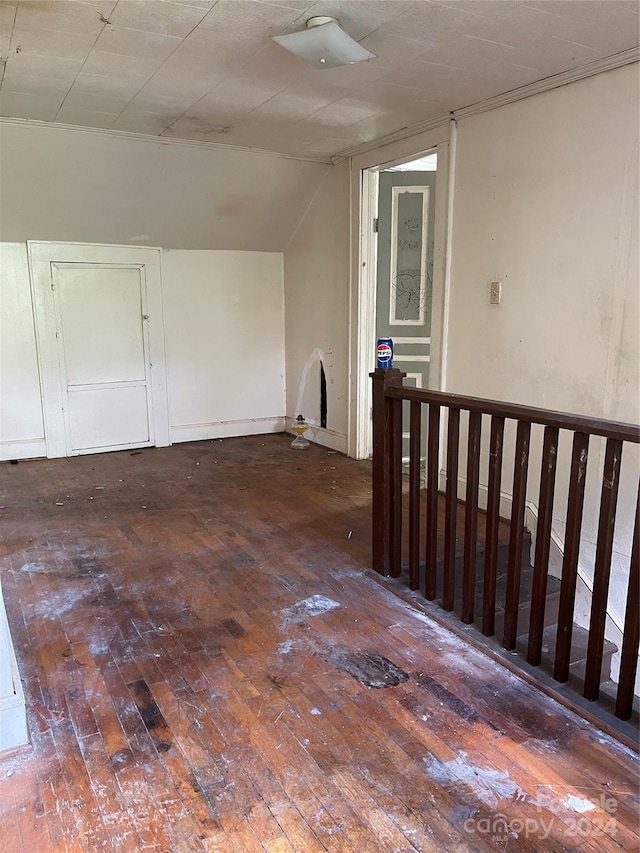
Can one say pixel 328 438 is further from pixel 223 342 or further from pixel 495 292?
pixel 495 292

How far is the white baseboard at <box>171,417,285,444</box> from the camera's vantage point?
230 inches

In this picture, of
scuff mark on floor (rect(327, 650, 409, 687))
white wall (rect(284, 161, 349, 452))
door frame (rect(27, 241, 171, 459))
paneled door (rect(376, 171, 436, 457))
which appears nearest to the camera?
scuff mark on floor (rect(327, 650, 409, 687))

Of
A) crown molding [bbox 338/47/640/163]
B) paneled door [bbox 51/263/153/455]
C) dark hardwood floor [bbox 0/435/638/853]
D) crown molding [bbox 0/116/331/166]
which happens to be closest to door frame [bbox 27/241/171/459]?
paneled door [bbox 51/263/153/455]

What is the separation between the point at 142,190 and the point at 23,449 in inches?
94.5

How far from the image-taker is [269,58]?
2.85m

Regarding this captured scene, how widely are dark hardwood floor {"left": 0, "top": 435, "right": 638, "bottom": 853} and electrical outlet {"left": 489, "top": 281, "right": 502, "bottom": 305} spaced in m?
1.65

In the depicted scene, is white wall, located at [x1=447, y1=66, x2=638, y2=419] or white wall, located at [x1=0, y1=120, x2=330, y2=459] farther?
white wall, located at [x1=0, y1=120, x2=330, y2=459]

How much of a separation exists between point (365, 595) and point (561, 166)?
2424 mm

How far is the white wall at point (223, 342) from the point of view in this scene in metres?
5.63

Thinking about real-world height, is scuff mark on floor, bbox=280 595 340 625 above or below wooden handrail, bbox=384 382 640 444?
below

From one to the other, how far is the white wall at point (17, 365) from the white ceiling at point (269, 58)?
142 centimetres

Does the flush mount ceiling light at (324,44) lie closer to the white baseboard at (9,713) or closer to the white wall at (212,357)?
the white baseboard at (9,713)

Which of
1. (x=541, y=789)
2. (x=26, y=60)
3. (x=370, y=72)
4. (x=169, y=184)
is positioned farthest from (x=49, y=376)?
(x=541, y=789)

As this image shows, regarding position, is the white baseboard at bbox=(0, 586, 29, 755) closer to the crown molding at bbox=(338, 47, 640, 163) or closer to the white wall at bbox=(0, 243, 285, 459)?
the crown molding at bbox=(338, 47, 640, 163)
